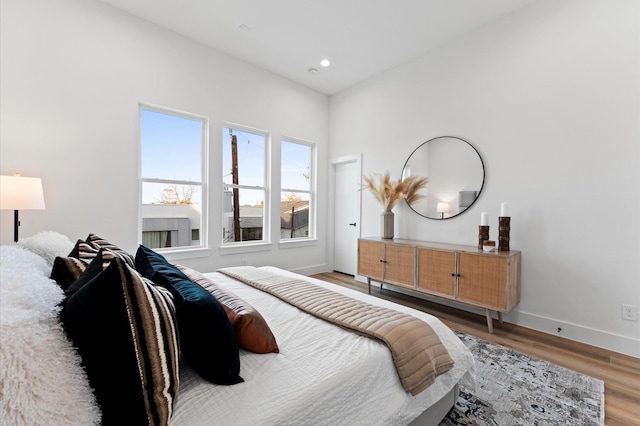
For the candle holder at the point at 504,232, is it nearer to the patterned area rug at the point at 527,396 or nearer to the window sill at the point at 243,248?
the patterned area rug at the point at 527,396

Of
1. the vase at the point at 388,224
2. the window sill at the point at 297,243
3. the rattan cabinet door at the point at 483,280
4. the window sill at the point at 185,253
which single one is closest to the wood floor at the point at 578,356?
the rattan cabinet door at the point at 483,280

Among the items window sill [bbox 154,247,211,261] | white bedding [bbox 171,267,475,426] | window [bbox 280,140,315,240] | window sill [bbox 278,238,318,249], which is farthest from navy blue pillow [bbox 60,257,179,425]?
window [bbox 280,140,315,240]

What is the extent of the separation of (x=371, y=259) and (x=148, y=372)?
3.10 metres

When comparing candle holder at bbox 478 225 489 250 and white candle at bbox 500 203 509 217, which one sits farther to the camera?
candle holder at bbox 478 225 489 250

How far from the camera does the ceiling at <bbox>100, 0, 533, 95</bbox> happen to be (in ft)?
9.52

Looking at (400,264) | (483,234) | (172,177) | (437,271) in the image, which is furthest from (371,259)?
(172,177)

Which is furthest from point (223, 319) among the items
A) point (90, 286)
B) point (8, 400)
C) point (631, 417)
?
point (631, 417)

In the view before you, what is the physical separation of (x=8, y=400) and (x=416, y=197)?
145 inches

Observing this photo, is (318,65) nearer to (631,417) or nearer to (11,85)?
(11,85)

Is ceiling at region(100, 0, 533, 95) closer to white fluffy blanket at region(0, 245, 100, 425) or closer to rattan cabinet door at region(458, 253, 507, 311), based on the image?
rattan cabinet door at region(458, 253, 507, 311)

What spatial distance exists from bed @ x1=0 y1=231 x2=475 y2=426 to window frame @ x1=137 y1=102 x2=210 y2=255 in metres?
2.20

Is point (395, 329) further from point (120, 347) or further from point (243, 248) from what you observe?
point (243, 248)

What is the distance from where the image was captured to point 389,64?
4.00m

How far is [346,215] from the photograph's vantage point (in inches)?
190
